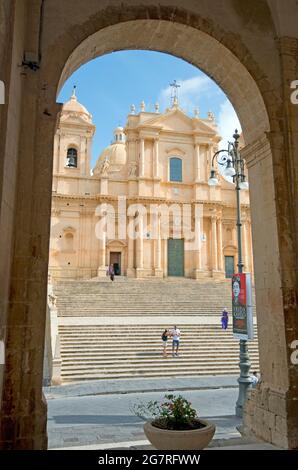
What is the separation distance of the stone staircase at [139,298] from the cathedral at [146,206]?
13.2 feet

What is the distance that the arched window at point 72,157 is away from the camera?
108ft

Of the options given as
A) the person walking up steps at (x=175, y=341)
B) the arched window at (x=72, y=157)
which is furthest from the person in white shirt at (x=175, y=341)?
the arched window at (x=72, y=157)

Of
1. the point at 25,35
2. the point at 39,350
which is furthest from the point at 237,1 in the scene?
the point at 39,350

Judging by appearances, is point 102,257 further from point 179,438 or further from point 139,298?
point 179,438

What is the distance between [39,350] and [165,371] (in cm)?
1045

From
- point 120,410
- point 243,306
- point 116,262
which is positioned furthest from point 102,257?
point 243,306

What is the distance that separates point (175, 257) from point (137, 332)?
15766 millimetres

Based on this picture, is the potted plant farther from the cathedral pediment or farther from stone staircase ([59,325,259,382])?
the cathedral pediment

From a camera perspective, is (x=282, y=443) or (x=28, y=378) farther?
(x=282, y=443)

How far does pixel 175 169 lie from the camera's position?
33.6 metres

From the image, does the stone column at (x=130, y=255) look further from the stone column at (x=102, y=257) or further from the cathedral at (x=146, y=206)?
the stone column at (x=102, y=257)

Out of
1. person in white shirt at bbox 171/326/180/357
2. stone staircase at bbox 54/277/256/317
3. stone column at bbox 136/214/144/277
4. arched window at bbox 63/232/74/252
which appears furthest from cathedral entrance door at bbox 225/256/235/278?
person in white shirt at bbox 171/326/180/357

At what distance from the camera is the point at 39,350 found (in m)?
4.09

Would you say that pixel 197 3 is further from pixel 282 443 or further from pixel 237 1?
pixel 282 443
